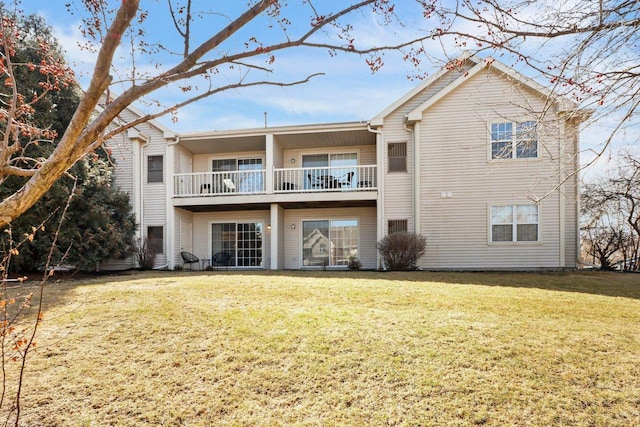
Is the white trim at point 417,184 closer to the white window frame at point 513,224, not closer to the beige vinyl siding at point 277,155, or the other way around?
the white window frame at point 513,224

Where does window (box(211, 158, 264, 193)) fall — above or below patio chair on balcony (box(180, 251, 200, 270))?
above

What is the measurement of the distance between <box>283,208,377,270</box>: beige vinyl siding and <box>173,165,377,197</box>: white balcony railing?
→ 1.16 metres

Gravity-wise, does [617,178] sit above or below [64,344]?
above

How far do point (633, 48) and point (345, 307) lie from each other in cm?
525

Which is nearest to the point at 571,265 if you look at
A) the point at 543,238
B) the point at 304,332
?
the point at 543,238

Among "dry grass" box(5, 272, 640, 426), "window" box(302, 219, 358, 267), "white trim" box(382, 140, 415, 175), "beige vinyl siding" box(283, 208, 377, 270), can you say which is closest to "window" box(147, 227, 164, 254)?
"beige vinyl siding" box(283, 208, 377, 270)

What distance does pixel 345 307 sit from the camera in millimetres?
6145

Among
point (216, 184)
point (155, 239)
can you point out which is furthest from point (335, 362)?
point (216, 184)

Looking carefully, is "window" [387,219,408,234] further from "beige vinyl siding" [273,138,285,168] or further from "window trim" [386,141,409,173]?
"beige vinyl siding" [273,138,285,168]

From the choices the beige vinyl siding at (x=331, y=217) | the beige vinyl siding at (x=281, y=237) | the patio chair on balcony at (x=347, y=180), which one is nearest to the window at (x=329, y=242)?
the beige vinyl siding at (x=331, y=217)

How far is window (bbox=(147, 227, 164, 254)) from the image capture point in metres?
14.1

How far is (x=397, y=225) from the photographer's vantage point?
1350cm

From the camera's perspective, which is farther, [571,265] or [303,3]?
[571,265]

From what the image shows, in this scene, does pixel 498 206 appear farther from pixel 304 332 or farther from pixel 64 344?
pixel 64 344
